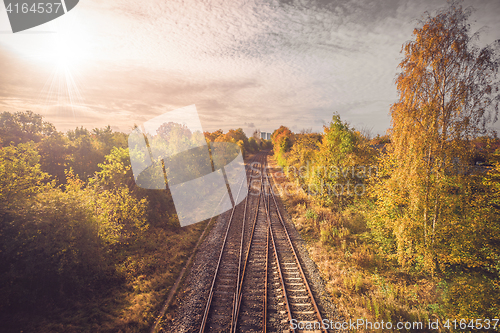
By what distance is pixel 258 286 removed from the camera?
802 cm

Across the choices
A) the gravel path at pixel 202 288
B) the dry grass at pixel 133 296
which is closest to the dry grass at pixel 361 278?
the gravel path at pixel 202 288

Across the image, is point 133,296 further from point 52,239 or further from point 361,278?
point 361,278

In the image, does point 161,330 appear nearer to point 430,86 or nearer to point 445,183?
point 445,183

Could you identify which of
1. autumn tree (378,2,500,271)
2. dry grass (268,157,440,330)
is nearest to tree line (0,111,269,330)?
dry grass (268,157,440,330)

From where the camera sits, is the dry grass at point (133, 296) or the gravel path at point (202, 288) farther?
the gravel path at point (202, 288)

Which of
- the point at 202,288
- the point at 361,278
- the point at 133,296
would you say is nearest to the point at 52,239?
the point at 133,296

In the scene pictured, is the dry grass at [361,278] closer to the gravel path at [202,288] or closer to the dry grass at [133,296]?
the gravel path at [202,288]

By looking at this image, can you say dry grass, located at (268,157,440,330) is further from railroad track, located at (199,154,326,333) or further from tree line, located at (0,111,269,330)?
tree line, located at (0,111,269,330)

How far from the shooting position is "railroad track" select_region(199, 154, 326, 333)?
640 cm

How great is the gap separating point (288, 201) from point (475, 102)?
1522cm

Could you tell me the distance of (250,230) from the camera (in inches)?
526

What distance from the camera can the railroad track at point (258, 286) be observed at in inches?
252

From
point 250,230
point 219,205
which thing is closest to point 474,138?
point 250,230

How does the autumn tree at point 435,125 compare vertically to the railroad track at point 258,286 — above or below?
above
